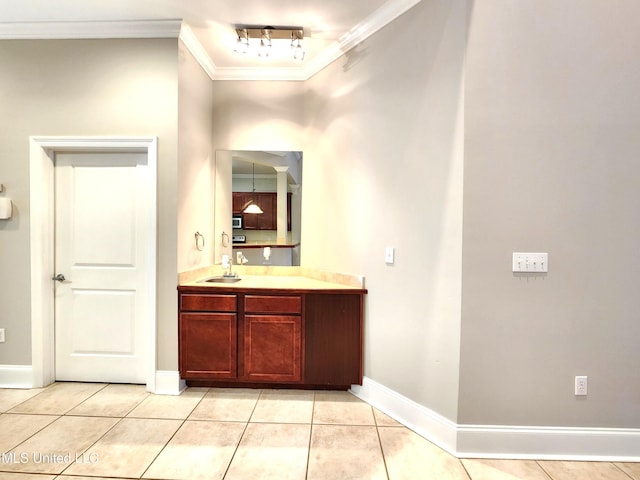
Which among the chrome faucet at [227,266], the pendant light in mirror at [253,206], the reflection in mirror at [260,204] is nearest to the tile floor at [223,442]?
the chrome faucet at [227,266]

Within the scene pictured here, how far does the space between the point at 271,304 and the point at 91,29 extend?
8.67ft

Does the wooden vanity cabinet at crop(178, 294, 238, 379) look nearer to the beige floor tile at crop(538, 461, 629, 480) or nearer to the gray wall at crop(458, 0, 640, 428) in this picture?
the gray wall at crop(458, 0, 640, 428)

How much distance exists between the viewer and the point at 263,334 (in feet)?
9.00

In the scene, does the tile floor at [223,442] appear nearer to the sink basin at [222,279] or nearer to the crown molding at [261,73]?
the sink basin at [222,279]

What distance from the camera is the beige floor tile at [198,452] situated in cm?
182

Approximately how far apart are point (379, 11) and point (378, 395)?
9.44ft

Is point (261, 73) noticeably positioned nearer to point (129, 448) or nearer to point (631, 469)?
point (129, 448)

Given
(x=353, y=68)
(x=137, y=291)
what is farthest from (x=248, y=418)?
(x=353, y=68)

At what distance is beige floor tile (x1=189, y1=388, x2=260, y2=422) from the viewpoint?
2.39 metres

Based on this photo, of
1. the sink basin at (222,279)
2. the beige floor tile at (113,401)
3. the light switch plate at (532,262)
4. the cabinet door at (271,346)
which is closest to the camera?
the light switch plate at (532,262)

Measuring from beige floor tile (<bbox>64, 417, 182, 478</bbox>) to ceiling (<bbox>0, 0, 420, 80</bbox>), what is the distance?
9.62 ft

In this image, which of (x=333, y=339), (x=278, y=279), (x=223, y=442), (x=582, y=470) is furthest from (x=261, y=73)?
(x=582, y=470)

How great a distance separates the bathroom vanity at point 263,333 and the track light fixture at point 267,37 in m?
2.05

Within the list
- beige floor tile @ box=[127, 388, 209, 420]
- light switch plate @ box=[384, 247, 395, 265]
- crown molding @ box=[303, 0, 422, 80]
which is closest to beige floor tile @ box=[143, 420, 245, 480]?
beige floor tile @ box=[127, 388, 209, 420]
